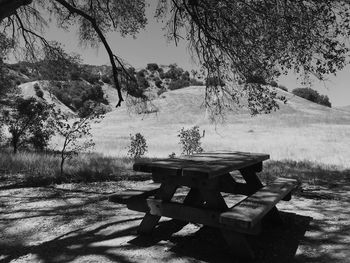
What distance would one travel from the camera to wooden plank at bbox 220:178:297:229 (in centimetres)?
357

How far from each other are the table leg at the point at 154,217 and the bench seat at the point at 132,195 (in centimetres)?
27

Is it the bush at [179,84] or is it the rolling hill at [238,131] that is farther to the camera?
the bush at [179,84]

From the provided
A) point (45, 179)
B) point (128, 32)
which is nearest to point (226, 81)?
point (128, 32)

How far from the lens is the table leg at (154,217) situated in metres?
4.54

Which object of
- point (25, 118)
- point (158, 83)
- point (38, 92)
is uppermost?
point (158, 83)

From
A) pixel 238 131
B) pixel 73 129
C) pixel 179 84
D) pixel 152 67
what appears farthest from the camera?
pixel 152 67

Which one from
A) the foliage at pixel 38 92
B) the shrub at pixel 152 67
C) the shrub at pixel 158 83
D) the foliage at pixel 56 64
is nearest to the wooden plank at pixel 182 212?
the foliage at pixel 56 64

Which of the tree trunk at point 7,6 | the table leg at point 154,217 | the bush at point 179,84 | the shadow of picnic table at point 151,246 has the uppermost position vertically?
the bush at point 179,84

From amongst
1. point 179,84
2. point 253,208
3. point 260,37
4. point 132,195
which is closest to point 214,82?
point 260,37

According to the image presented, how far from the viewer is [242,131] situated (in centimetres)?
4516

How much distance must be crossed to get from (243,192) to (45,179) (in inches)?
183

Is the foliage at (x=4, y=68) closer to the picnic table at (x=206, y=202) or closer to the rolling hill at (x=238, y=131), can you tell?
the rolling hill at (x=238, y=131)

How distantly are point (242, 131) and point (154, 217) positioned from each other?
41166 millimetres

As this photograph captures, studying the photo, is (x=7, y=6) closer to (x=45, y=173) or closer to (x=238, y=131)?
(x=45, y=173)
